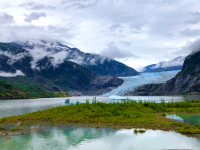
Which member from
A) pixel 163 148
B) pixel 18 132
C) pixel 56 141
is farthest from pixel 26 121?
pixel 163 148

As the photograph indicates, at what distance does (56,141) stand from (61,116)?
443 inches

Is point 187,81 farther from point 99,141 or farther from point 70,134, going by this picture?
point 99,141

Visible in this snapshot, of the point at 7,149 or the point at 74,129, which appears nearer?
the point at 7,149

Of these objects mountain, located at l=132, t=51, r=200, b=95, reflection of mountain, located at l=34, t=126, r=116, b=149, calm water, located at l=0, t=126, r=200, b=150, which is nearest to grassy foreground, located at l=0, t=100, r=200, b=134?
reflection of mountain, located at l=34, t=126, r=116, b=149

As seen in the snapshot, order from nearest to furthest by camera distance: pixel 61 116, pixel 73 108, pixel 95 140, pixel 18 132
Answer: pixel 95 140, pixel 18 132, pixel 61 116, pixel 73 108

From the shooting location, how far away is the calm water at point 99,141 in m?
16.5

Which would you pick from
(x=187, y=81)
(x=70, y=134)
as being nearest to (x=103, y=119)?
(x=70, y=134)

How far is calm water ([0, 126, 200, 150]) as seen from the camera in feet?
54.3

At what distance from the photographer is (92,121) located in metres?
27.1

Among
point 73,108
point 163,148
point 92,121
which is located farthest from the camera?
point 73,108

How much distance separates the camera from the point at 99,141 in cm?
1827

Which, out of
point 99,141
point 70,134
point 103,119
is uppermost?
point 103,119

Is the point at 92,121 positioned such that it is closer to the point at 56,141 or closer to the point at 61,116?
the point at 61,116

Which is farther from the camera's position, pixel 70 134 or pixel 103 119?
pixel 103 119
